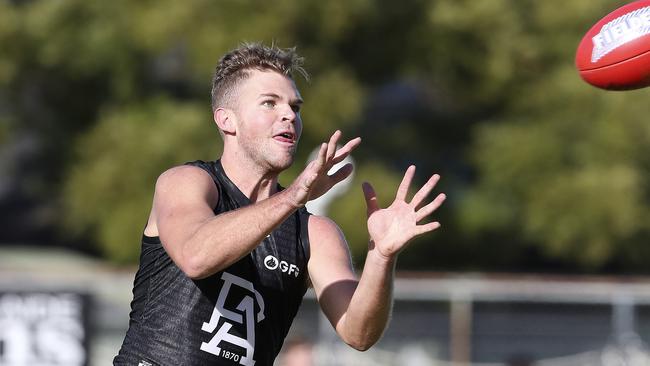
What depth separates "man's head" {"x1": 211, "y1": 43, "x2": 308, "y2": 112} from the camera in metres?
4.66

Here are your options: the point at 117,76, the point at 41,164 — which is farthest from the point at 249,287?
the point at 41,164

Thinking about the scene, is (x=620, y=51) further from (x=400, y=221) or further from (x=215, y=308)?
(x=215, y=308)

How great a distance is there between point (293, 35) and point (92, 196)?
3592mm

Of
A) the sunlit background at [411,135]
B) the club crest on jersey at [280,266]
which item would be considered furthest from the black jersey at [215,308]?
the sunlit background at [411,135]

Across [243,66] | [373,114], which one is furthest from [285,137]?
[373,114]

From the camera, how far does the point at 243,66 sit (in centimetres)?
468

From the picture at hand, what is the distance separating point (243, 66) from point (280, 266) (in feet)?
2.46

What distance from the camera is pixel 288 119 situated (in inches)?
176

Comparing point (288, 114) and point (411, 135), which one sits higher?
point (411, 135)

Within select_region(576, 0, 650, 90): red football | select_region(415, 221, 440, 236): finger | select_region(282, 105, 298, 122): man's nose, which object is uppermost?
select_region(576, 0, 650, 90): red football

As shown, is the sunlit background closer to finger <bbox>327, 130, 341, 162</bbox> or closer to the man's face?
the man's face

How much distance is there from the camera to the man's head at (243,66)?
4656 mm

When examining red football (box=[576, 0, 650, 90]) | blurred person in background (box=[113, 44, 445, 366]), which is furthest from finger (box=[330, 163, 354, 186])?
red football (box=[576, 0, 650, 90])

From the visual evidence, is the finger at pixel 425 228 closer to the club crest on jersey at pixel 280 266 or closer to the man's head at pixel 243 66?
the club crest on jersey at pixel 280 266
